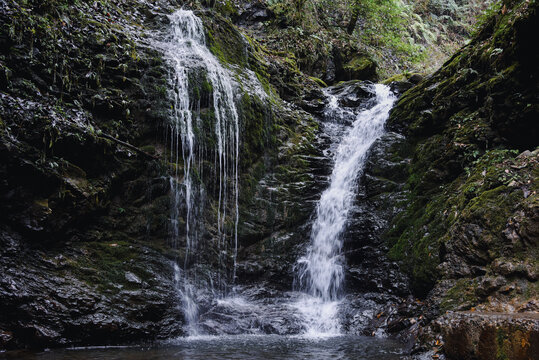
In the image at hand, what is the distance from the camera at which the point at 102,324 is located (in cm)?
533

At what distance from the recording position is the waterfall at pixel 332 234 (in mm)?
7117

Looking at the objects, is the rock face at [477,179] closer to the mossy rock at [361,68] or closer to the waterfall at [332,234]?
the waterfall at [332,234]

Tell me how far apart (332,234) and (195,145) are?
396cm

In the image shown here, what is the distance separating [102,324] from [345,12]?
17.9 metres

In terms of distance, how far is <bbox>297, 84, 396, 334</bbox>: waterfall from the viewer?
712 cm

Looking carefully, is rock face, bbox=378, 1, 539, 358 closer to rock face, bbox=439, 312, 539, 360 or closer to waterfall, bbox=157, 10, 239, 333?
rock face, bbox=439, 312, 539, 360

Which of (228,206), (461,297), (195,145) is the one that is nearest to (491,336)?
(461,297)

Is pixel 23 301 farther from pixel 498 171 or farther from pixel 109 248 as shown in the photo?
pixel 498 171

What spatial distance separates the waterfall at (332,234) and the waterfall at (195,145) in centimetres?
187

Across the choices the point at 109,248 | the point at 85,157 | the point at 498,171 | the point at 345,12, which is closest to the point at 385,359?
the point at 498,171

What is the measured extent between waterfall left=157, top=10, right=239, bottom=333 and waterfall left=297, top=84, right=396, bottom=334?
1866mm

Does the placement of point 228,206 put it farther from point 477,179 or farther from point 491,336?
point 491,336

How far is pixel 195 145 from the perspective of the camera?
25.7 ft

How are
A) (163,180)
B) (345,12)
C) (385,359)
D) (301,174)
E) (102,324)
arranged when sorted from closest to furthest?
1. (385,359)
2. (102,324)
3. (163,180)
4. (301,174)
5. (345,12)
